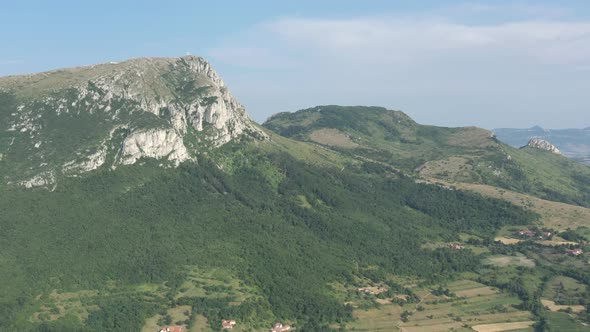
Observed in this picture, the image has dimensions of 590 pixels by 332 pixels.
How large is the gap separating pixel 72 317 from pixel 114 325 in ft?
50.5

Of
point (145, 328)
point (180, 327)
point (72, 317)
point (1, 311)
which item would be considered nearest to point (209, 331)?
point (180, 327)

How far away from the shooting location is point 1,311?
634 ft

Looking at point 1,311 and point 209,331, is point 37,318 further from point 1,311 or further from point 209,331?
point 209,331

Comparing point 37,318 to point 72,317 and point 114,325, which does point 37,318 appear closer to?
point 72,317

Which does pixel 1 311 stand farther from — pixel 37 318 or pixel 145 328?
pixel 145 328

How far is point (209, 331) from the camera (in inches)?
7840

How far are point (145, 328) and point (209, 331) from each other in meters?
22.8

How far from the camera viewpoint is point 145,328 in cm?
19725

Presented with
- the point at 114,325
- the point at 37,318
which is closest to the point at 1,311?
the point at 37,318

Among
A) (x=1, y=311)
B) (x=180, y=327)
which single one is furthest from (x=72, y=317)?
(x=180, y=327)

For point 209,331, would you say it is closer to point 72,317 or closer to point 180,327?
point 180,327

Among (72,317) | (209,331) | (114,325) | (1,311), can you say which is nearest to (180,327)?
(209,331)

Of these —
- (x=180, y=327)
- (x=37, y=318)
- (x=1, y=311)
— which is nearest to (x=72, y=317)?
(x=37, y=318)

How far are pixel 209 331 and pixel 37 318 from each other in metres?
60.3
